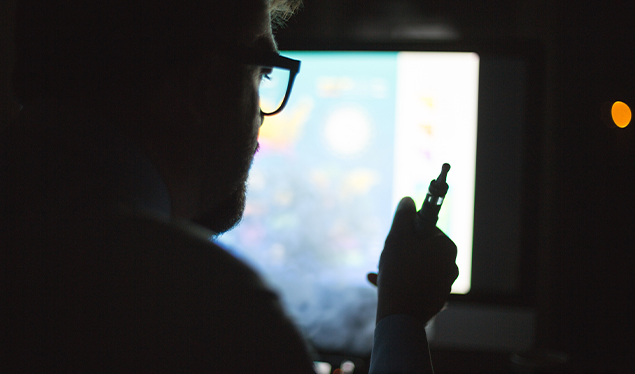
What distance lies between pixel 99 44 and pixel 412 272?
41cm

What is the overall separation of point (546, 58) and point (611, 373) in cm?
66

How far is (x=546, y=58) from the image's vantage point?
39.0 inches

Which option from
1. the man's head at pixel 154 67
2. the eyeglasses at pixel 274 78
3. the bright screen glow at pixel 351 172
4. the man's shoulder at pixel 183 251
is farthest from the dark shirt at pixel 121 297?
the bright screen glow at pixel 351 172

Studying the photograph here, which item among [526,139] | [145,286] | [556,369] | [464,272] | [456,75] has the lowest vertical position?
[556,369]

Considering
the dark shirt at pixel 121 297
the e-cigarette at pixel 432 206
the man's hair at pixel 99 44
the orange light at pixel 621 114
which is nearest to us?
the dark shirt at pixel 121 297

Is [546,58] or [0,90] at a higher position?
[546,58]

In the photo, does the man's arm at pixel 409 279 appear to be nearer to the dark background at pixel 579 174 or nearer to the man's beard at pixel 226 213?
the man's beard at pixel 226 213

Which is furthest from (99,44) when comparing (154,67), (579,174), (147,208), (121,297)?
(579,174)

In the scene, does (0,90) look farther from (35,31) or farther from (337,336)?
(337,336)

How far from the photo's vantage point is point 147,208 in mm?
380

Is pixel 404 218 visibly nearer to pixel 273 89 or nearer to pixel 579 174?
pixel 273 89

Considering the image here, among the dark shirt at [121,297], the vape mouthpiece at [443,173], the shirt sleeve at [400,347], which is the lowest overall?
the shirt sleeve at [400,347]

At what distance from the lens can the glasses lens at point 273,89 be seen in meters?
0.56

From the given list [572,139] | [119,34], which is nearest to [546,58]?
[572,139]
